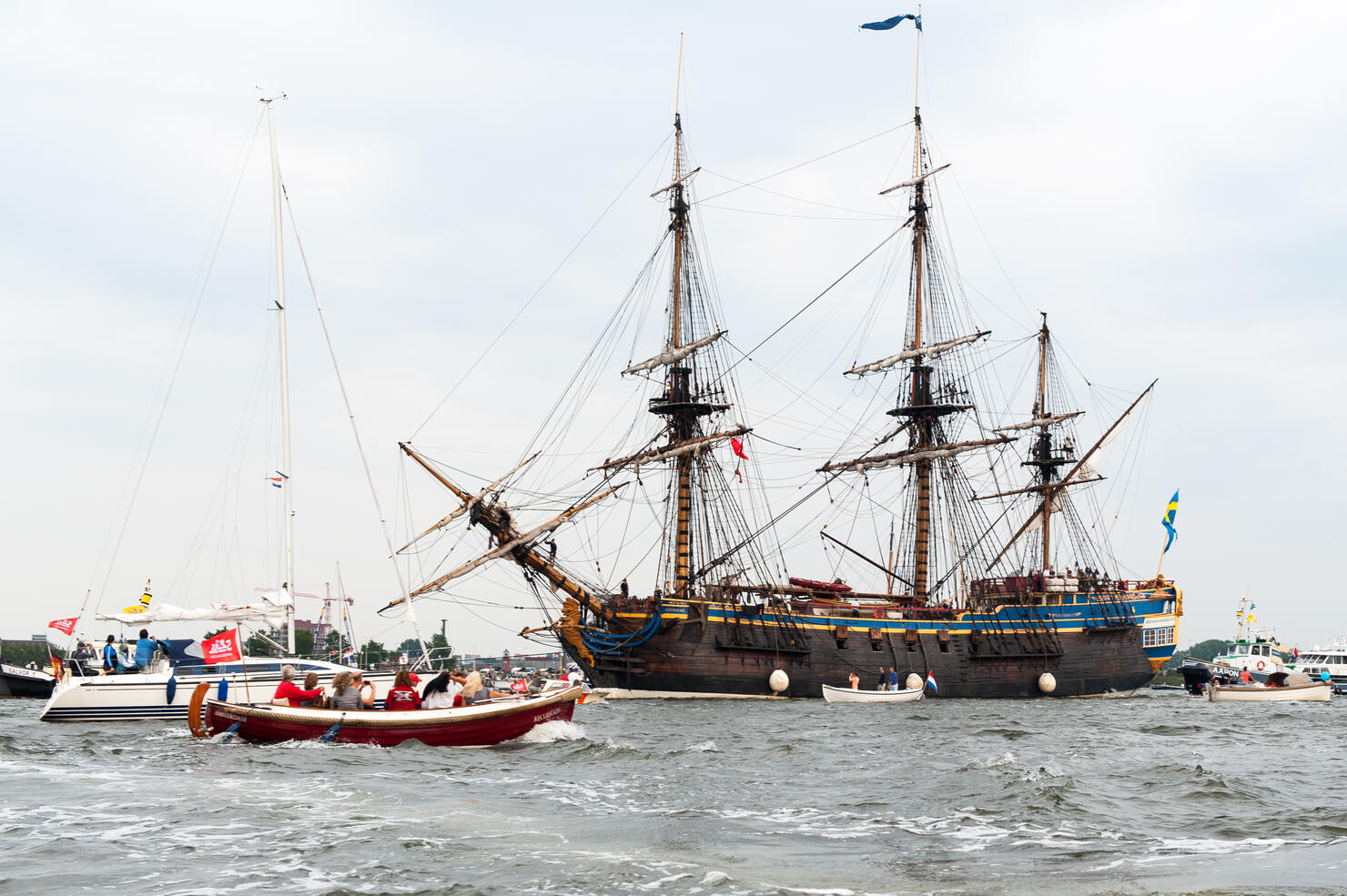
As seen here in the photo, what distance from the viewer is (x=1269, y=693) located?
6688 cm

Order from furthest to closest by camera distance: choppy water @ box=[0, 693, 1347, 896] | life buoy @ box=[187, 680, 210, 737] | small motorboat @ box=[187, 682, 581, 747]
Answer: life buoy @ box=[187, 680, 210, 737] → small motorboat @ box=[187, 682, 581, 747] → choppy water @ box=[0, 693, 1347, 896]

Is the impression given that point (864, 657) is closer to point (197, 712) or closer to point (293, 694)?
point (293, 694)

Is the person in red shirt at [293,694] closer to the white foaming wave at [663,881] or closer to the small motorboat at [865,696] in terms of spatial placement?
the white foaming wave at [663,881]

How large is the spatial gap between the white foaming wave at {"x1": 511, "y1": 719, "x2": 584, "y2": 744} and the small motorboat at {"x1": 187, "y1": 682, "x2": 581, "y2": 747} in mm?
409

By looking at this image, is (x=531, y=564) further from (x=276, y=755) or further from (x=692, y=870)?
(x=692, y=870)

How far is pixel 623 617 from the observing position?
58156 millimetres

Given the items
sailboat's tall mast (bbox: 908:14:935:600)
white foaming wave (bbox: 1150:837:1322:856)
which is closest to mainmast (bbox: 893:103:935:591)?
sailboat's tall mast (bbox: 908:14:935:600)

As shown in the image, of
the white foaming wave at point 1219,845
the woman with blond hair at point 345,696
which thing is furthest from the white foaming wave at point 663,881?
the woman with blond hair at point 345,696

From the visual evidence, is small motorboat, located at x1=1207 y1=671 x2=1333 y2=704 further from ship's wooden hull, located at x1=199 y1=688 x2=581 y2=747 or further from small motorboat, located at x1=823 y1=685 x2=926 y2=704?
ship's wooden hull, located at x1=199 y1=688 x2=581 y2=747

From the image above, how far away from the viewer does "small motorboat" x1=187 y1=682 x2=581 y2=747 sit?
25.6m

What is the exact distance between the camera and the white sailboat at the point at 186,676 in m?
33.8

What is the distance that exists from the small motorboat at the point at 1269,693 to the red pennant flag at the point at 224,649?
54.7 m

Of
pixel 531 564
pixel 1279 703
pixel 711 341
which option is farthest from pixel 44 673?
pixel 1279 703

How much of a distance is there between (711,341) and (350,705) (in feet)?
133
